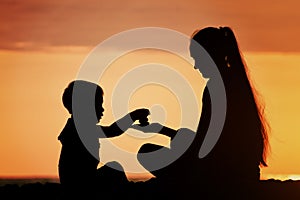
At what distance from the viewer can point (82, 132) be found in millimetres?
12297

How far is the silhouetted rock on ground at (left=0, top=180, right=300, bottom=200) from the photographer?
1171 centimetres

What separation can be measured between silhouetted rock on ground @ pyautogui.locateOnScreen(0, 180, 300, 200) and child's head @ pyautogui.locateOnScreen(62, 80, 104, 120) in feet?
3.25

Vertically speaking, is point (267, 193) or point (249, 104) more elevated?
point (249, 104)

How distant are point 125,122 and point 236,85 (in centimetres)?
141

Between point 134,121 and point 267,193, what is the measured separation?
1786 millimetres

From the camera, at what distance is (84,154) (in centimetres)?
1238

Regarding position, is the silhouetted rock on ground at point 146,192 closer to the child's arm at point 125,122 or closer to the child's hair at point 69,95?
the child's arm at point 125,122

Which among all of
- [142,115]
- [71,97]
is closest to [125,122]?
[142,115]

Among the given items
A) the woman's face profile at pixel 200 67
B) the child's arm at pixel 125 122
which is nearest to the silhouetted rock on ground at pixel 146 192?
the child's arm at pixel 125 122

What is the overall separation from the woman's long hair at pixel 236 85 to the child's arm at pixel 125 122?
102 centimetres

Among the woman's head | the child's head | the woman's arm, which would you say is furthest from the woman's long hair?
the child's head

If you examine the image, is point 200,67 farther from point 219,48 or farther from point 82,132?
point 82,132

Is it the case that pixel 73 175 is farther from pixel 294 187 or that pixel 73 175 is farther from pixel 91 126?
pixel 294 187

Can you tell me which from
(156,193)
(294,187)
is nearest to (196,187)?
(156,193)
